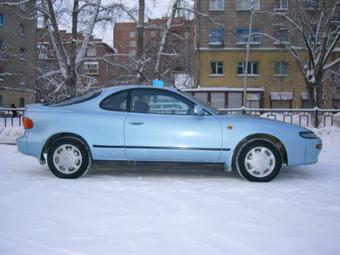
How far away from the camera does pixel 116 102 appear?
6.32 m

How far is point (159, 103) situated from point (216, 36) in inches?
1458

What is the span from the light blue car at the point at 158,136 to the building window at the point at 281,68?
36.6 meters

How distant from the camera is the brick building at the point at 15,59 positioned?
4350 cm

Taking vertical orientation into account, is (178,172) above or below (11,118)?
below

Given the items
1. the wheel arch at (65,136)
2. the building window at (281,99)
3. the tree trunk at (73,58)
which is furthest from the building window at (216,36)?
the wheel arch at (65,136)

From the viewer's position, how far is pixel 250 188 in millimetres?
5719

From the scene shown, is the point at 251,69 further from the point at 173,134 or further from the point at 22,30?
the point at 173,134

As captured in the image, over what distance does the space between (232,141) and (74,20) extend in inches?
518

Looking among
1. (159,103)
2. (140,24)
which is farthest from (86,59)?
(159,103)

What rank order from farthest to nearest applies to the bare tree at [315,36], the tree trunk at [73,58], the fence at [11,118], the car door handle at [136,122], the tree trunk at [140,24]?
the tree trunk at [140,24], the bare tree at [315,36], the tree trunk at [73,58], the fence at [11,118], the car door handle at [136,122]

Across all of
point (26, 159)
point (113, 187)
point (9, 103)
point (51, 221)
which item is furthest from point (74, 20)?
point (9, 103)

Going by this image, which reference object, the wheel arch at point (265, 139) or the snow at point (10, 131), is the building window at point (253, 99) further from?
the wheel arch at point (265, 139)

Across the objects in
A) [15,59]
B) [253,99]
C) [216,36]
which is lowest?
[253,99]

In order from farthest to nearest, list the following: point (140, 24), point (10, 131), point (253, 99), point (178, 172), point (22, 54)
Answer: point (22, 54)
point (253, 99)
point (140, 24)
point (10, 131)
point (178, 172)
